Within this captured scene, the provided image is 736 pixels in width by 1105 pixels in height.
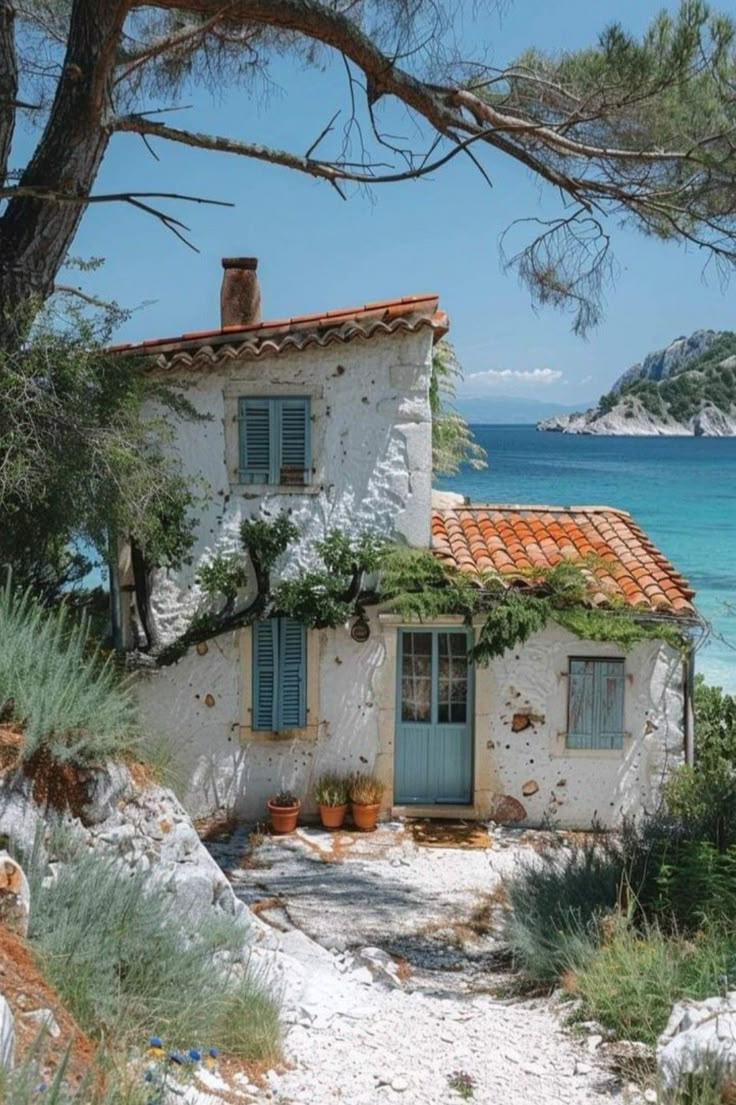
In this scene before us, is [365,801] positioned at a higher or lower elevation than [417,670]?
lower

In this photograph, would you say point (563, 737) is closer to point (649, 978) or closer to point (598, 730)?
point (598, 730)

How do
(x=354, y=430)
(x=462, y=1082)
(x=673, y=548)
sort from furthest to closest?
(x=673, y=548)
(x=354, y=430)
(x=462, y=1082)

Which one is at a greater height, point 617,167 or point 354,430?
point 617,167

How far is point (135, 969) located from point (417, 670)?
6.59m

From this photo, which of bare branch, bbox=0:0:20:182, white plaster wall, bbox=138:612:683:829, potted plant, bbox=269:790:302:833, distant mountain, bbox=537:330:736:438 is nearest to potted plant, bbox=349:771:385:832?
white plaster wall, bbox=138:612:683:829

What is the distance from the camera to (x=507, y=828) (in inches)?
434

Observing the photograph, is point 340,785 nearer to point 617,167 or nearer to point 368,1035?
point 368,1035

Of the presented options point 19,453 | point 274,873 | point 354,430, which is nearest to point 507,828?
point 274,873

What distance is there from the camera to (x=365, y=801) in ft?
35.4

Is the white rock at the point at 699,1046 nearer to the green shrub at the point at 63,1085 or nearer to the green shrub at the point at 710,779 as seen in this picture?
the green shrub at the point at 63,1085

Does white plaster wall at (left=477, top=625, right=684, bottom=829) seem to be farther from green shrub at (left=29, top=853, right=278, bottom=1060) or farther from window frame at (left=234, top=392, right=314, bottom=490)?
green shrub at (left=29, top=853, right=278, bottom=1060)

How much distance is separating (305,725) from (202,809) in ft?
4.83

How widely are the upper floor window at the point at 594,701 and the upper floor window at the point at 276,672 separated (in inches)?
118

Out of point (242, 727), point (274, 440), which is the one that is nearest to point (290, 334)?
point (274, 440)
